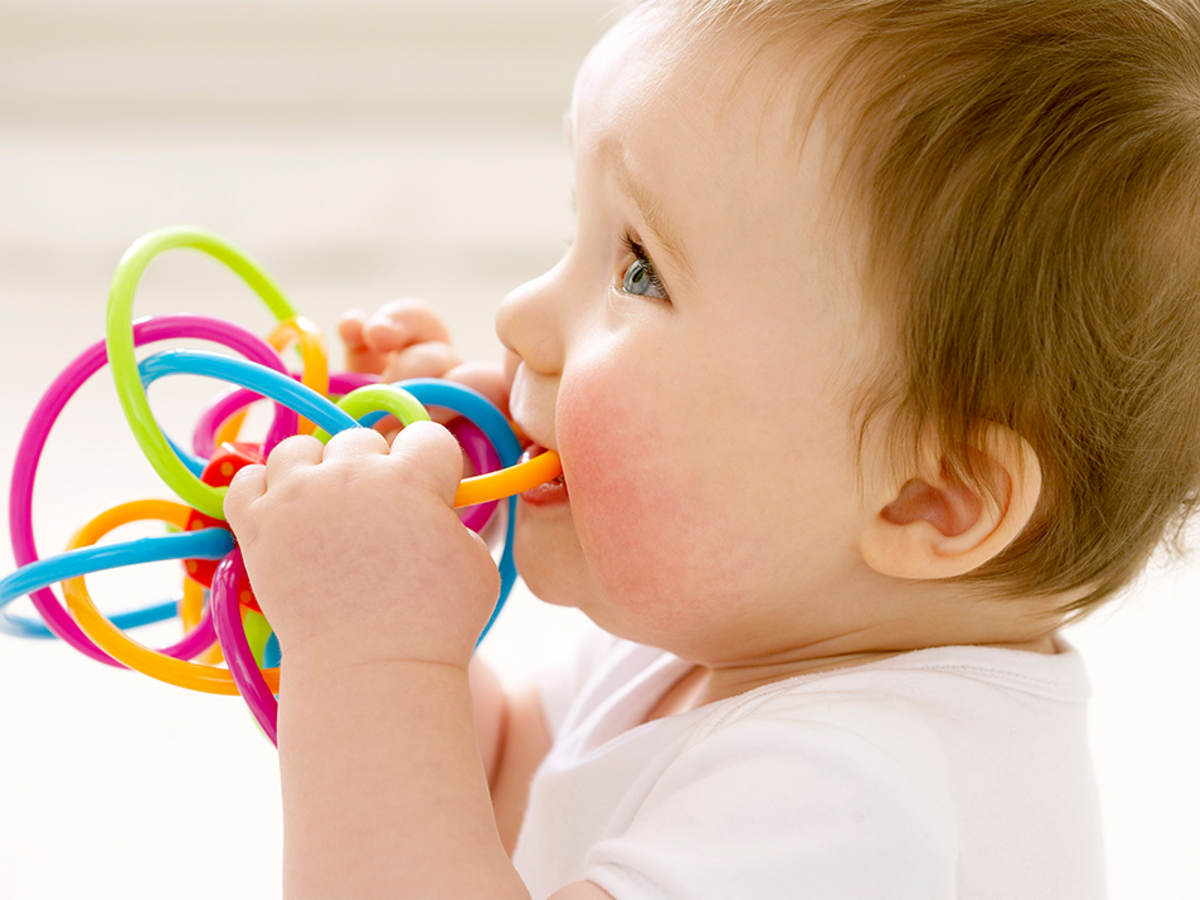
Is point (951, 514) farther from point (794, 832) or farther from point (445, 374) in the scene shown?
point (445, 374)

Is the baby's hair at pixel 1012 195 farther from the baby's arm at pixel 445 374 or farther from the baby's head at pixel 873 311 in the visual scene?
the baby's arm at pixel 445 374

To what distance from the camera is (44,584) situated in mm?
668

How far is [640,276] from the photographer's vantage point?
2.31 ft

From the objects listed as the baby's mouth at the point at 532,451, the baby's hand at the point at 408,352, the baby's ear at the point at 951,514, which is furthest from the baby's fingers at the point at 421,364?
the baby's ear at the point at 951,514

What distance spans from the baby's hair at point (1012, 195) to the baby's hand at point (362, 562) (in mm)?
206

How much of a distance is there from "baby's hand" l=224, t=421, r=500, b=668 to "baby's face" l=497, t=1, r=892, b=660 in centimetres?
9

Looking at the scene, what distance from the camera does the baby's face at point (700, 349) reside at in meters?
0.65

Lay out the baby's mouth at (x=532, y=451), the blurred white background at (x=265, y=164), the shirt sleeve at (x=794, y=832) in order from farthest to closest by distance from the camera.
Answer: the blurred white background at (x=265, y=164), the baby's mouth at (x=532, y=451), the shirt sleeve at (x=794, y=832)

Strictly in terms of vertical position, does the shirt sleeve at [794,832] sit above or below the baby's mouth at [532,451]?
below

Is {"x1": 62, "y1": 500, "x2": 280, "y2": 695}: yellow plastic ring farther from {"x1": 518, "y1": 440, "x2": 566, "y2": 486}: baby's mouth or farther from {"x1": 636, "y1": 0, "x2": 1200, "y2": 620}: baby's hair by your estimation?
{"x1": 636, "y1": 0, "x2": 1200, "y2": 620}: baby's hair

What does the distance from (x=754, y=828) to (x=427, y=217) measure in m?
1.31

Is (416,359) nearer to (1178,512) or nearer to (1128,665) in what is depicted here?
(1178,512)

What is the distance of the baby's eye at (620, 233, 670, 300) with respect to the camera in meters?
0.70

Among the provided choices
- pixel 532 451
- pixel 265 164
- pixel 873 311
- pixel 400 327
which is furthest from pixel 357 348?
pixel 265 164
